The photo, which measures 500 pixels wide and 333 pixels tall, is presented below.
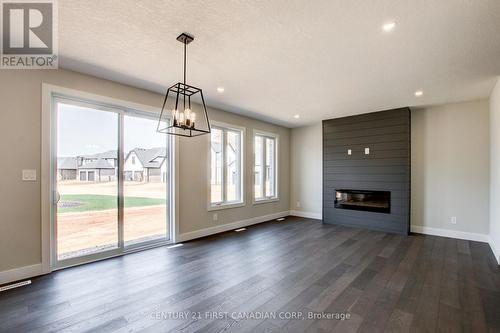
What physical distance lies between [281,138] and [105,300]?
18.5 feet

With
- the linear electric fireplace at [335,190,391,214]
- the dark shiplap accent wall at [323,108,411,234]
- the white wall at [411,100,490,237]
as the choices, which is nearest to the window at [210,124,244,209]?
the dark shiplap accent wall at [323,108,411,234]

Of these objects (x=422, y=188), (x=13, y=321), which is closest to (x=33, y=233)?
(x=13, y=321)

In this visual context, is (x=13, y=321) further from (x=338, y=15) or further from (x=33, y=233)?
(x=338, y=15)

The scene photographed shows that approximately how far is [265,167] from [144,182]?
3.42m

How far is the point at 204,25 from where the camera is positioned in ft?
7.38

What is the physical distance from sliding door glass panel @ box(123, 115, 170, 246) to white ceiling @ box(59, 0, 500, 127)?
84 centimetres

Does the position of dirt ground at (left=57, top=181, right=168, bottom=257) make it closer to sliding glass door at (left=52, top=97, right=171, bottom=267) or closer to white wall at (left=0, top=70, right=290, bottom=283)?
sliding glass door at (left=52, top=97, right=171, bottom=267)

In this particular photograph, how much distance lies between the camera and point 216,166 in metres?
5.27

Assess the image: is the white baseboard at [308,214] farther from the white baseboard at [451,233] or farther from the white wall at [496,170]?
the white wall at [496,170]

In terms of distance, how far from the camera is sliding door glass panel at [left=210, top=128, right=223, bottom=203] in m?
5.14

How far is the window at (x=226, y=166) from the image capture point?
5.21 metres

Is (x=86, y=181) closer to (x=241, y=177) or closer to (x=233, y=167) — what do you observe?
(x=233, y=167)

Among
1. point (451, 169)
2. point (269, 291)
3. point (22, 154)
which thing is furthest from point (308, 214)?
point (22, 154)

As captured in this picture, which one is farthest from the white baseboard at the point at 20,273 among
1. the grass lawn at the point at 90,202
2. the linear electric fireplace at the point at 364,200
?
the linear electric fireplace at the point at 364,200
